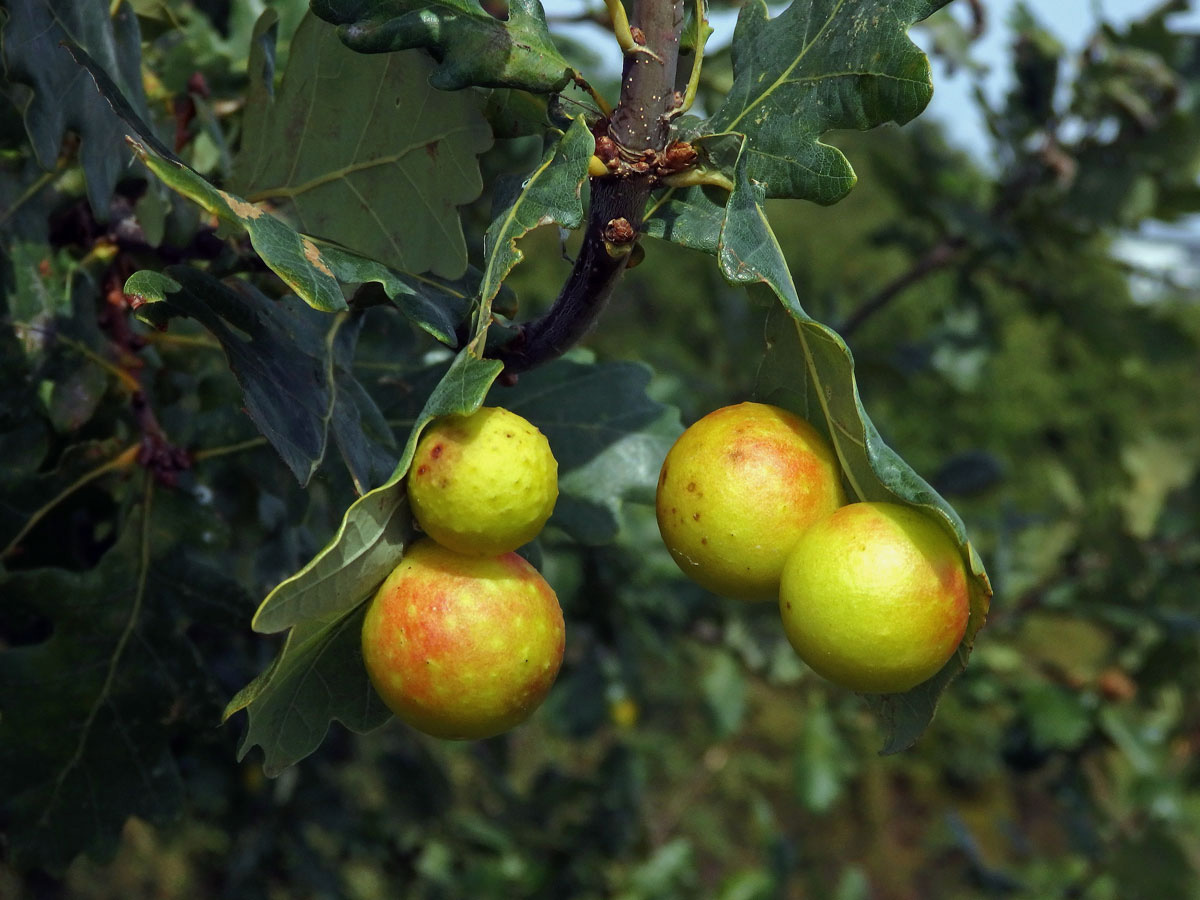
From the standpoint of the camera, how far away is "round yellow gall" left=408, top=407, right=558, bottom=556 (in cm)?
79

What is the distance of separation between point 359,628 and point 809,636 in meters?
0.34

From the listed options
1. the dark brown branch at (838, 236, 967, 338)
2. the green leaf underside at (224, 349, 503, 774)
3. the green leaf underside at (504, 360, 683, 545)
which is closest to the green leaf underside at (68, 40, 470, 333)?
the green leaf underside at (224, 349, 503, 774)

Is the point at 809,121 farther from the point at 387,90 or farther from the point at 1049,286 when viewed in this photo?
the point at 1049,286

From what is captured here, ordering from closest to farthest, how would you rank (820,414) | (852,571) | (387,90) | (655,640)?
(852,571), (820,414), (387,90), (655,640)

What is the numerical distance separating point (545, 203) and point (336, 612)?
13.2 inches

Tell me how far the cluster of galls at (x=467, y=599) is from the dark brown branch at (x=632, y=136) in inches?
5.6

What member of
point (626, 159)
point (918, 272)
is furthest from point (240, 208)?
point (918, 272)

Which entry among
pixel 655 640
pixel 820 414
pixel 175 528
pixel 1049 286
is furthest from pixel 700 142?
pixel 1049 286

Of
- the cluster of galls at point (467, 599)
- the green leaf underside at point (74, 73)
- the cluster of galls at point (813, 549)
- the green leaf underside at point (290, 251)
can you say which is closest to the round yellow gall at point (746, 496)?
the cluster of galls at point (813, 549)

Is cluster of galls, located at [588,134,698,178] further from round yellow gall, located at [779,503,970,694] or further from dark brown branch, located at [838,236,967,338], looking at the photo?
dark brown branch, located at [838,236,967,338]

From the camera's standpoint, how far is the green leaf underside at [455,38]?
86 cm

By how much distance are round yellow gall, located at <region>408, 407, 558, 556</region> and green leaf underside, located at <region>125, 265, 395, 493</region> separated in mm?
119

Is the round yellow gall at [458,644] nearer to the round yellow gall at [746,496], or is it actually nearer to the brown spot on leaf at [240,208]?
the round yellow gall at [746,496]

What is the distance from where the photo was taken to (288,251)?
0.84 metres
